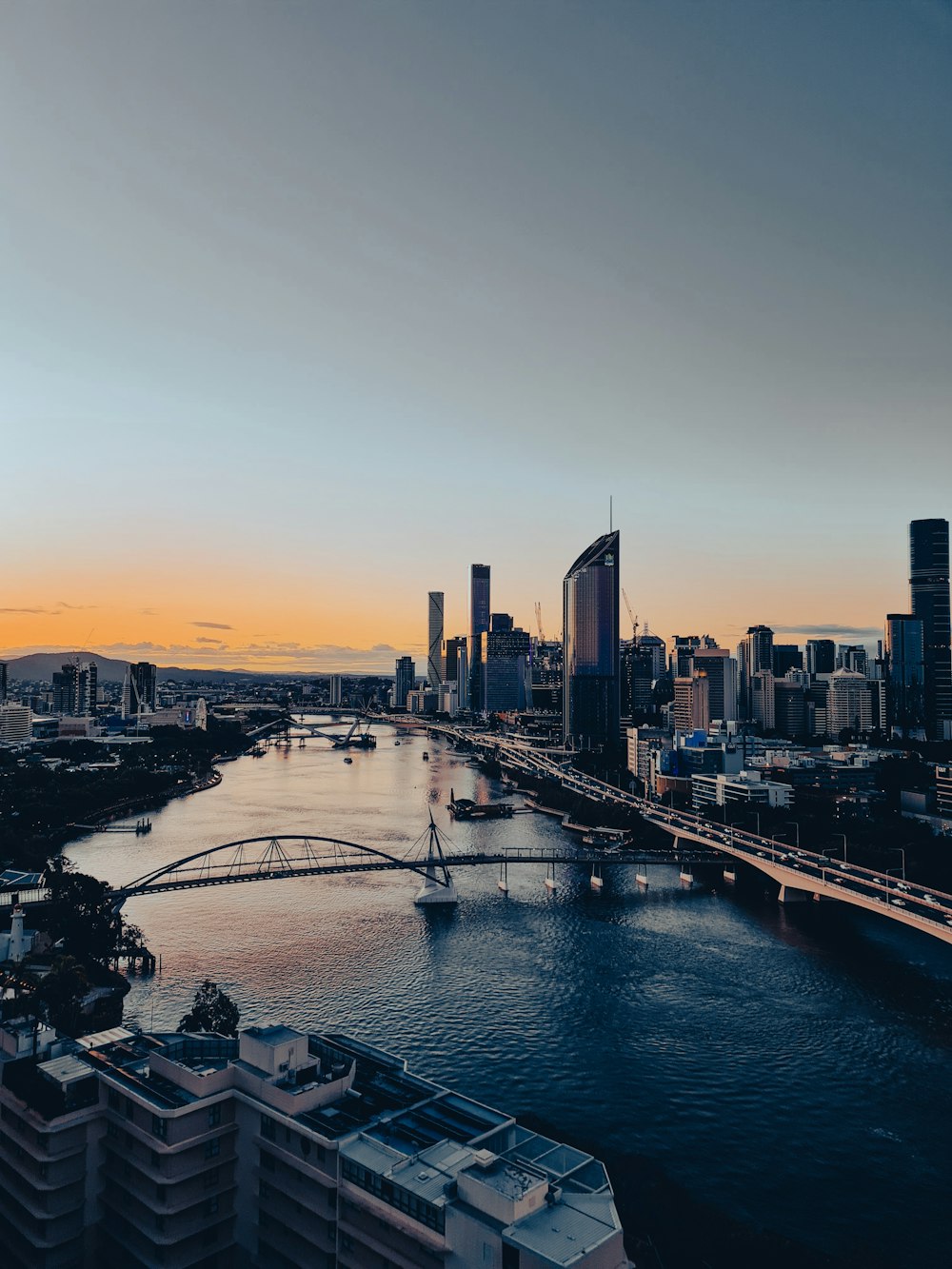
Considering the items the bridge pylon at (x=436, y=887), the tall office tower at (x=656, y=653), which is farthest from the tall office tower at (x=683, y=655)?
the bridge pylon at (x=436, y=887)

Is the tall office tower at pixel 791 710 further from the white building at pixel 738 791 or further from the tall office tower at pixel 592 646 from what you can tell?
the white building at pixel 738 791

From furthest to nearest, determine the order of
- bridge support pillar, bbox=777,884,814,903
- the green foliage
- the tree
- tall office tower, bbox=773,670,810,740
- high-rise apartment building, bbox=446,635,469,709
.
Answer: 1. high-rise apartment building, bbox=446,635,469,709
2. tall office tower, bbox=773,670,810,740
3. bridge support pillar, bbox=777,884,814,903
4. the green foliage
5. the tree

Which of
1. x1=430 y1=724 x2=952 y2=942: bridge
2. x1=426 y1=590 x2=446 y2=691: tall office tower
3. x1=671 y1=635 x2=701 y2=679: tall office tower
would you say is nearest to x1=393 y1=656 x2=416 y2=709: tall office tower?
x1=426 y1=590 x2=446 y2=691: tall office tower

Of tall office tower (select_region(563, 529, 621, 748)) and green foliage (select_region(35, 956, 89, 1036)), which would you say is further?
tall office tower (select_region(563, 529, 621, 748))

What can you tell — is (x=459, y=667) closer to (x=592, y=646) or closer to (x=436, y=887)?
(x=592, y=646)

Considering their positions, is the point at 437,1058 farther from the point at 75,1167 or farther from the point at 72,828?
the point at 72,828

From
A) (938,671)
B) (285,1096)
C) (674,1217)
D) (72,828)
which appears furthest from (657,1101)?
(938,671)

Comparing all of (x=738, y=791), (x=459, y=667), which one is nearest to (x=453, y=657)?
(x=459, y=667)

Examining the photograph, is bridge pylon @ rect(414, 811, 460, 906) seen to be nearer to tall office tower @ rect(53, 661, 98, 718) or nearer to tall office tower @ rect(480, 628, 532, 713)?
tall office tower @ rect(53, 661, 98, 718)
